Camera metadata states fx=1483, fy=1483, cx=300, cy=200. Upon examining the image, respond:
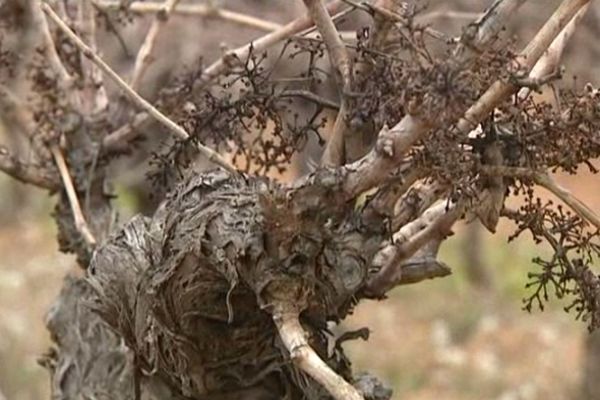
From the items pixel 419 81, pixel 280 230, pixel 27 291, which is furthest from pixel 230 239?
pixel 27 291

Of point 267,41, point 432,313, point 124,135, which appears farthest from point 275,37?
point 432,313

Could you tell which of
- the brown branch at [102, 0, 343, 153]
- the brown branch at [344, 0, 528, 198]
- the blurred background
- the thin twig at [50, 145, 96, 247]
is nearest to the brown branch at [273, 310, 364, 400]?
the brown branch at [344, 0, 528, 198]

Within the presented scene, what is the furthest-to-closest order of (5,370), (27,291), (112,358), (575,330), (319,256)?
(575,330) → (27,291) → (5,370) → (112,358) → (319,256)

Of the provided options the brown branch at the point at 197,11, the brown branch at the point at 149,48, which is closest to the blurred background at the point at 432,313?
the brown branch at the point at 197,11

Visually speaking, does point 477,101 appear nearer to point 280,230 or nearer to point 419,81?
point 419,81

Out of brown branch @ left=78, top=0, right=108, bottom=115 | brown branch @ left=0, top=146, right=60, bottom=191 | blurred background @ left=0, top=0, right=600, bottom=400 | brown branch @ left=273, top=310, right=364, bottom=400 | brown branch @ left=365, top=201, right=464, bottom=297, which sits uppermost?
blurred background @ left=0, top=0, right=600, bottom=400

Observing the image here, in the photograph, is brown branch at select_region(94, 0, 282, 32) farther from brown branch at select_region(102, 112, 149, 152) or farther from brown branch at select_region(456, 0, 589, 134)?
brown branch at select_region(456, 0, 589, 134)

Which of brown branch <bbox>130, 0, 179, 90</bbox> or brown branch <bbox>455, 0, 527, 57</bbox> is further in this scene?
brown branch <bbox>130, 0, 179, 90</bbox>

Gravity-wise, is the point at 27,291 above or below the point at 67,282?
above
